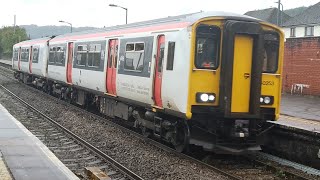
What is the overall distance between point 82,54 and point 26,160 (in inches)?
378

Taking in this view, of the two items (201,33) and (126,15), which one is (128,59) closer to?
(201,33)

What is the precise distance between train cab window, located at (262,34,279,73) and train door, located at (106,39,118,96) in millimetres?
5175

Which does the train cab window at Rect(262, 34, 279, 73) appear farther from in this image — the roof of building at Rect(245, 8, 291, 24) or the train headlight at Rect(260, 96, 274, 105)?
the roof of building at Rect(245, 8, 291, 24)

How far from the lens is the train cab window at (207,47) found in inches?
372

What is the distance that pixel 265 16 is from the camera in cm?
7025

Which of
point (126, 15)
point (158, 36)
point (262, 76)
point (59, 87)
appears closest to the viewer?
point (262, 76)

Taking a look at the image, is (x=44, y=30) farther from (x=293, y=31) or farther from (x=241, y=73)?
(x=241, y=73)

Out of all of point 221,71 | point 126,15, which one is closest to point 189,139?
point 221,71

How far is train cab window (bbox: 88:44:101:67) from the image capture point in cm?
1561

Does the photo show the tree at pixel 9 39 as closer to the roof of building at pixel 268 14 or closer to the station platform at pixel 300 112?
the roof of building at pixel 268 14

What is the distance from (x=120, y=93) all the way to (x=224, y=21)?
4.79m

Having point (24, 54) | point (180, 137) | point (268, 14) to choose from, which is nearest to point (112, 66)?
point (180, 137)

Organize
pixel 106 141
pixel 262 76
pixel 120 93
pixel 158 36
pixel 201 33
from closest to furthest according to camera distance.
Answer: pixel 201 33 < pixel 262 76 < pixel 158 36 < pixel 106 141 < pixel 120 93

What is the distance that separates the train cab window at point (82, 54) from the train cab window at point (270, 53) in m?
8.71
